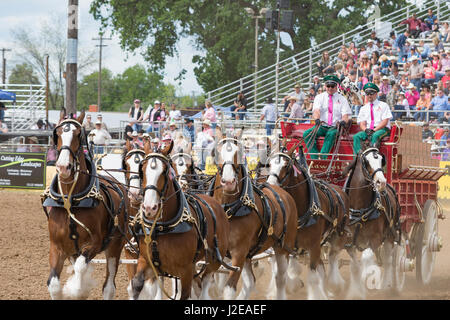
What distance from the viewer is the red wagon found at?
11031 millimetres

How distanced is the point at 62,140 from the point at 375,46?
19.3 m

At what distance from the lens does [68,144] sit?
761 cm

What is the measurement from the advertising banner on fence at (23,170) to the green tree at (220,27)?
15117 millimetres

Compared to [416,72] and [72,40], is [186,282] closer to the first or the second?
[72,40]

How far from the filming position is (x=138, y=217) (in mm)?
6746

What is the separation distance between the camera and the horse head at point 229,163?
797 centimetres

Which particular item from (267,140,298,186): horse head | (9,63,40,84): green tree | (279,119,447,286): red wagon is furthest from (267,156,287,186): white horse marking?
(9,63,40,84): green tree

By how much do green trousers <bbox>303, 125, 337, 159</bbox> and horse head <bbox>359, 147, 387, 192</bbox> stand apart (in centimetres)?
75

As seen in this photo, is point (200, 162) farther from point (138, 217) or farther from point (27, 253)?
point (138, 217)

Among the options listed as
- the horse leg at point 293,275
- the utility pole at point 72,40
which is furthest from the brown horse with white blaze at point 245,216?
the utility pole at point 72,40

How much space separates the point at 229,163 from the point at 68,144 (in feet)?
5.45

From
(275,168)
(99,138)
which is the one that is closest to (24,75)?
(99,138)

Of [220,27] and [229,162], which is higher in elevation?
[220,27]

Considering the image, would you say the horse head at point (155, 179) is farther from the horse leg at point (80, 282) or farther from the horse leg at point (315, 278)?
the horse leg at point (315, 278)
